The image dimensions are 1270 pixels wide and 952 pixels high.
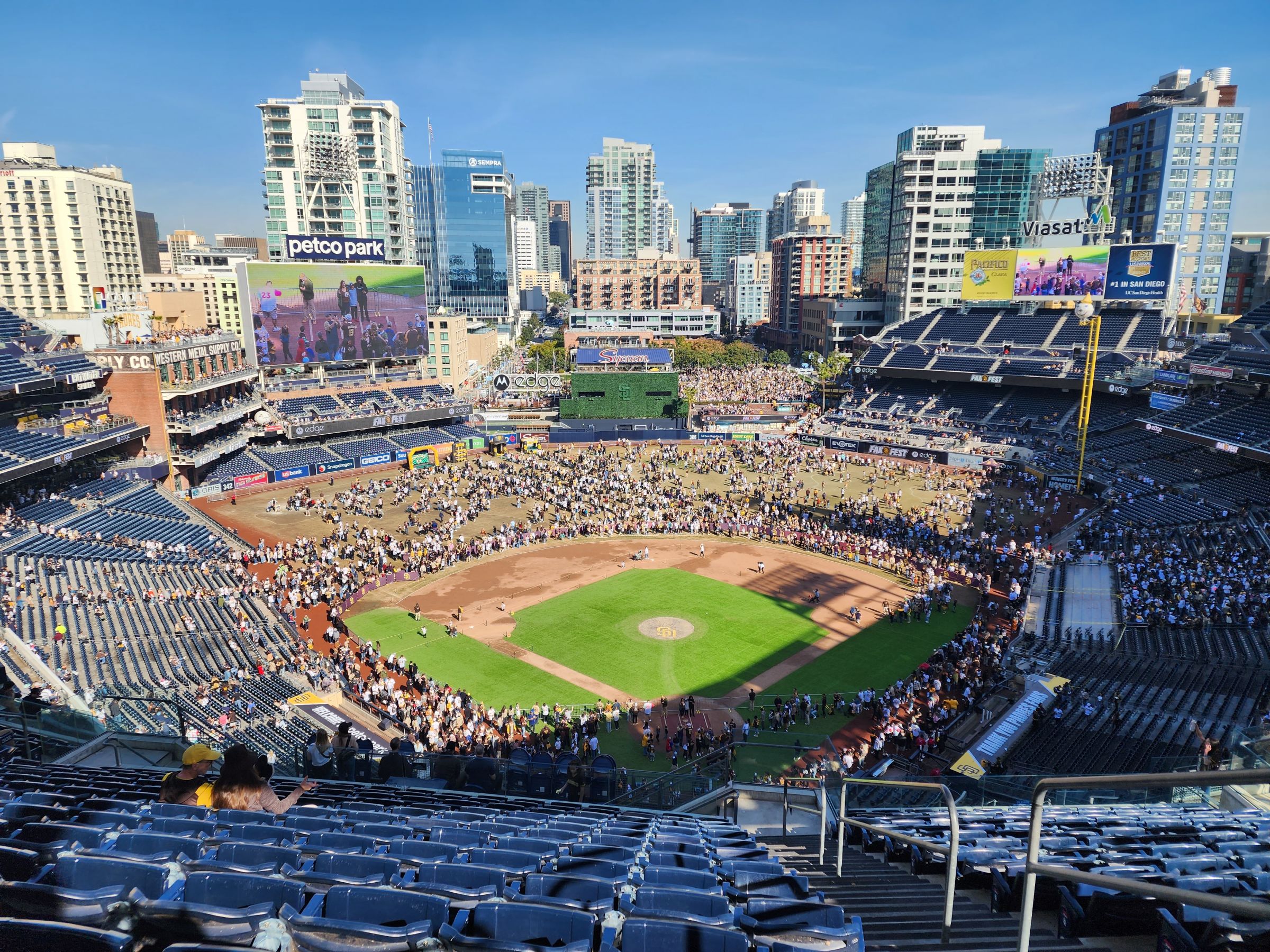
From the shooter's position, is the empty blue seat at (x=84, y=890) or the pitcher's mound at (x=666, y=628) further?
the pitcher's mound at (x=666, y=628)

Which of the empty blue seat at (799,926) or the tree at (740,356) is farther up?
the empty blue seat at (799,926)

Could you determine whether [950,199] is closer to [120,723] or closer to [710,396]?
[710,396]

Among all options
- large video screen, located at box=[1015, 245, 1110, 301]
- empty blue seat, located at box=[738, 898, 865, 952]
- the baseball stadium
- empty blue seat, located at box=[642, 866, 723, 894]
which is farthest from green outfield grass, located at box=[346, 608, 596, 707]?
large video screen, located at box=[1015, 245, 1110, 301]

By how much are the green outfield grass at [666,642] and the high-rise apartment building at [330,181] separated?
65.6 meters

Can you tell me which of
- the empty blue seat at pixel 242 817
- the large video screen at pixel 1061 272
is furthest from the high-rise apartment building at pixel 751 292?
the empty blue seat at pixel 242 817

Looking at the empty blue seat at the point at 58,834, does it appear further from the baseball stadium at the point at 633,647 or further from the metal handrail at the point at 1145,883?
the metal handrail at the point at 1145,883

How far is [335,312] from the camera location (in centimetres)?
6128

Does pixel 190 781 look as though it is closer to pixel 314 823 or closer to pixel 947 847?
pixel 314 823

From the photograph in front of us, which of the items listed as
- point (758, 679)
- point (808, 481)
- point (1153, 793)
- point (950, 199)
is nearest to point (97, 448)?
point (758, 679)

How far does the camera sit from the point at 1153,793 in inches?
554

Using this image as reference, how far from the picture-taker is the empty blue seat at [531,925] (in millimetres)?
5031

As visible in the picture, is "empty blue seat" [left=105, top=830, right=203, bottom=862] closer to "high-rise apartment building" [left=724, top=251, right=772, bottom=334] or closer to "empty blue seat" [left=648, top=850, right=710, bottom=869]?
"empty blue seat" [left=648, top=850, right=710, bottom=869]

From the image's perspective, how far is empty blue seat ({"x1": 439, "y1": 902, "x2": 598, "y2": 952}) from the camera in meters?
5.03

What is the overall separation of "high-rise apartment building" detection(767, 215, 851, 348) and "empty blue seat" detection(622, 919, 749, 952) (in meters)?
130
